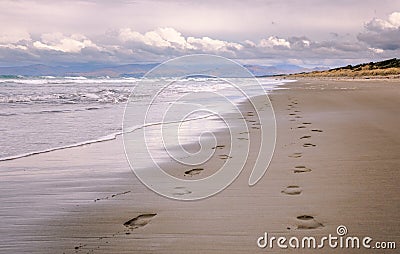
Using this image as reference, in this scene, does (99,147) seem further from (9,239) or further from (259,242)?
(259,242)

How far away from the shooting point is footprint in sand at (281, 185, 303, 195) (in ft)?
15.6

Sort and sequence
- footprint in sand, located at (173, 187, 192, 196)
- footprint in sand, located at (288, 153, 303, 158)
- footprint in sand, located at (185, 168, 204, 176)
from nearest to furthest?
footprint in sand, located at (173, 187, 192, 196) < footprint in sand, located at (185, 168, 204, 176) < footprint in sand, located at (288, 153, 303, 158)

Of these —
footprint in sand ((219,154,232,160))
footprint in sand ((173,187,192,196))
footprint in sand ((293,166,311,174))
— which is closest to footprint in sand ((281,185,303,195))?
footprint in sand ((293,166,311,174))

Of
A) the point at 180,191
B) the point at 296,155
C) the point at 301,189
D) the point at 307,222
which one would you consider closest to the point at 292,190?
the point at 301,189

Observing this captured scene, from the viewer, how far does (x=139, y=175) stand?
5.92 m

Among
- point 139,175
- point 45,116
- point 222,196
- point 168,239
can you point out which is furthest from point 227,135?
point 45,116

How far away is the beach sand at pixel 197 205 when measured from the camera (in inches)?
138

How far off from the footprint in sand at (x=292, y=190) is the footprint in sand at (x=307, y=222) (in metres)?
0.79

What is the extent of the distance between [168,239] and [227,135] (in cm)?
601

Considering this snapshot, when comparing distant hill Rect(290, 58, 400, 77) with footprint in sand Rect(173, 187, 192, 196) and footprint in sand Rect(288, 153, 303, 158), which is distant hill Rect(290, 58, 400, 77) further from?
footprint in sand Rect(173, 187, 192, 196)

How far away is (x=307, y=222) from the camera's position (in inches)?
151

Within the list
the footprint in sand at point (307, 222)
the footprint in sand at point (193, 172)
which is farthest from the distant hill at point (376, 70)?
the footprint in sand at point (307, 222)

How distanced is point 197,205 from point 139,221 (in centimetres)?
67

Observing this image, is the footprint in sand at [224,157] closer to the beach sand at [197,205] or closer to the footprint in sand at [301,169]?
the beach sand at [197,205]
